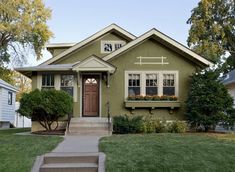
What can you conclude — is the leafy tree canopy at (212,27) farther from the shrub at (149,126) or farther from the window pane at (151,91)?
the shrub at (149,126)

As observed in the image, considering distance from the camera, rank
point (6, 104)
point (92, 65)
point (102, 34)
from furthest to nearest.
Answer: point (6, 104)
point (102, 34)
point (92, 65)

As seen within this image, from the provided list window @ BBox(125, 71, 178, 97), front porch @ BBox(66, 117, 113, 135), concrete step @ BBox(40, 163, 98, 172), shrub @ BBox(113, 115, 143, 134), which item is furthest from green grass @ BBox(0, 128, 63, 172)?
window @ BBox(125, 71, 178, 97)

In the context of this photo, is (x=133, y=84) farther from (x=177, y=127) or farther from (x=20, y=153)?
(x=20, y=153)

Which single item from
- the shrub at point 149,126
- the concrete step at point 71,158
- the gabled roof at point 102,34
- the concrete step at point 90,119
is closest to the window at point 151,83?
the concrete step at point 90,119

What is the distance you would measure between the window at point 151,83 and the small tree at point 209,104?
1.27 m

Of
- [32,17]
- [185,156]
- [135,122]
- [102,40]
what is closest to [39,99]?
[135,122]

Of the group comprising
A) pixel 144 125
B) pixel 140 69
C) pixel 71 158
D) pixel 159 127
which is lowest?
pixel 71 158

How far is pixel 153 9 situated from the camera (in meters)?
20.7

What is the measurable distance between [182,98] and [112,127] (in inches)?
170

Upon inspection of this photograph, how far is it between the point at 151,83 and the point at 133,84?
923 millimetres

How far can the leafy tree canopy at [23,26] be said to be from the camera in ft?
112

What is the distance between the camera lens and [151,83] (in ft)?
60.7

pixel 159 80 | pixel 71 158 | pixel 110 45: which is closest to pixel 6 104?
pixel 110 45

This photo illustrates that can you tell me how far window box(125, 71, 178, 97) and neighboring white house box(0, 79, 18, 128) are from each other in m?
12.3
